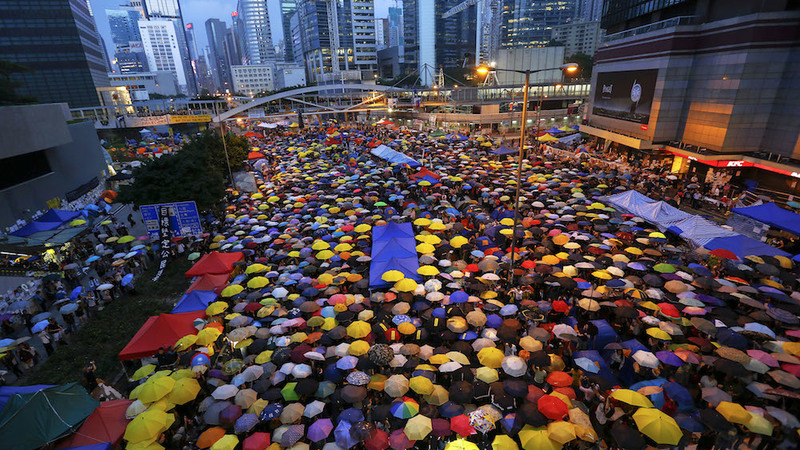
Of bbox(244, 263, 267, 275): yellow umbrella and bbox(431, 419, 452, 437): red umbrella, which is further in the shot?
bbox(244, 263, 267, 275): yellow umbrella

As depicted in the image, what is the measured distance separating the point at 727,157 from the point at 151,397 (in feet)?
106

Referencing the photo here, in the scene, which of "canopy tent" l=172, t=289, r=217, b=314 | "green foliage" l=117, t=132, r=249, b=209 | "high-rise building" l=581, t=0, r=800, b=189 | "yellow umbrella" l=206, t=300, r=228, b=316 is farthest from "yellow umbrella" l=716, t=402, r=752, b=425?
"green foliage" l=117, t=132, r=249, b=209

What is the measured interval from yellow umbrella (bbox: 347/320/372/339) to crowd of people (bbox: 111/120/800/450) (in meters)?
0.04

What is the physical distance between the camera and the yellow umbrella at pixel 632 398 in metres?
8.23

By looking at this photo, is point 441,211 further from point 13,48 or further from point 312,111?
point 13,48

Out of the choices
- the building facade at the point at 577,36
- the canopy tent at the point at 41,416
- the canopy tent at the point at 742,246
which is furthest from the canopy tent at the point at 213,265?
the building facade at the point at 577,36

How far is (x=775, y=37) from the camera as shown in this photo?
22.4 meters

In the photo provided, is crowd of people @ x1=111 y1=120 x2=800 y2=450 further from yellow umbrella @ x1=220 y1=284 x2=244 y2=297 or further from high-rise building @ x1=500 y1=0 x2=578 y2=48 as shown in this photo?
high-rise building @ x1=500 y1=0 x2=578 y2=48

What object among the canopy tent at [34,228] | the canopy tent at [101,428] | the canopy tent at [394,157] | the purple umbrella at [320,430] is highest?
the canopy tent at [394,157]

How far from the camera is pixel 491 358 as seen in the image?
32.1 ft

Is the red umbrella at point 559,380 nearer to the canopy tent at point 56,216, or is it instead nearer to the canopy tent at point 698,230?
the canopy tent at point 698,230

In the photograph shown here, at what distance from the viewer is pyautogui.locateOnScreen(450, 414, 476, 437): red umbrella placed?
8.11 m

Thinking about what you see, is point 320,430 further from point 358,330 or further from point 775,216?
point 775,216

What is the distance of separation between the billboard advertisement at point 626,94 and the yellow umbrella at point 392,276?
92.1ft
